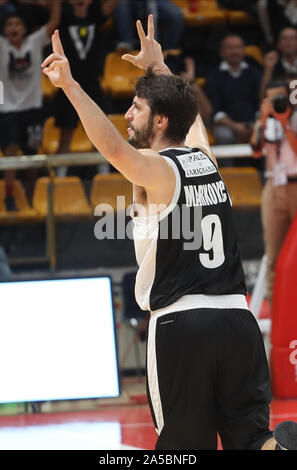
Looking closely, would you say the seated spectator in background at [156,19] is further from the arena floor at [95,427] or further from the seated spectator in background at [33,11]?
the arena floor at [95,427]

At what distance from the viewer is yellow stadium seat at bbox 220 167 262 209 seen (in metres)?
8.64

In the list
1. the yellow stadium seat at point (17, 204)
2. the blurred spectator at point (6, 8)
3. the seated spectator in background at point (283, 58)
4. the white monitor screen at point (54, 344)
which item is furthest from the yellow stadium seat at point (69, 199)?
the blurred spectator at point (6, 8)

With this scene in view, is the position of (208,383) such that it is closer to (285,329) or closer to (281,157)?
(285,329)

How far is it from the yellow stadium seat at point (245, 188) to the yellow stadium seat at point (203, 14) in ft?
14.3

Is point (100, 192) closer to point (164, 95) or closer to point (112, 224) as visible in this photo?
point (112, 224)

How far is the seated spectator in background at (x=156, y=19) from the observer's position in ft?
37.3

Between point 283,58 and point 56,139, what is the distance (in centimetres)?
A: 318

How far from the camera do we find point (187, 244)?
3.48 m

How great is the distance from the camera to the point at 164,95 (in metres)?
3.61

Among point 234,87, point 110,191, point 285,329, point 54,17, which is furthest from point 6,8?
point 285,329

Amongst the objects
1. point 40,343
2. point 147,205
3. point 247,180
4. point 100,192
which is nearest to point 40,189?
point 100,192

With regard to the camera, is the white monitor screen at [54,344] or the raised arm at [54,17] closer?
the white monitor screen at [54,344]

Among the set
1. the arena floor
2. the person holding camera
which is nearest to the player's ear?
the arena floor
